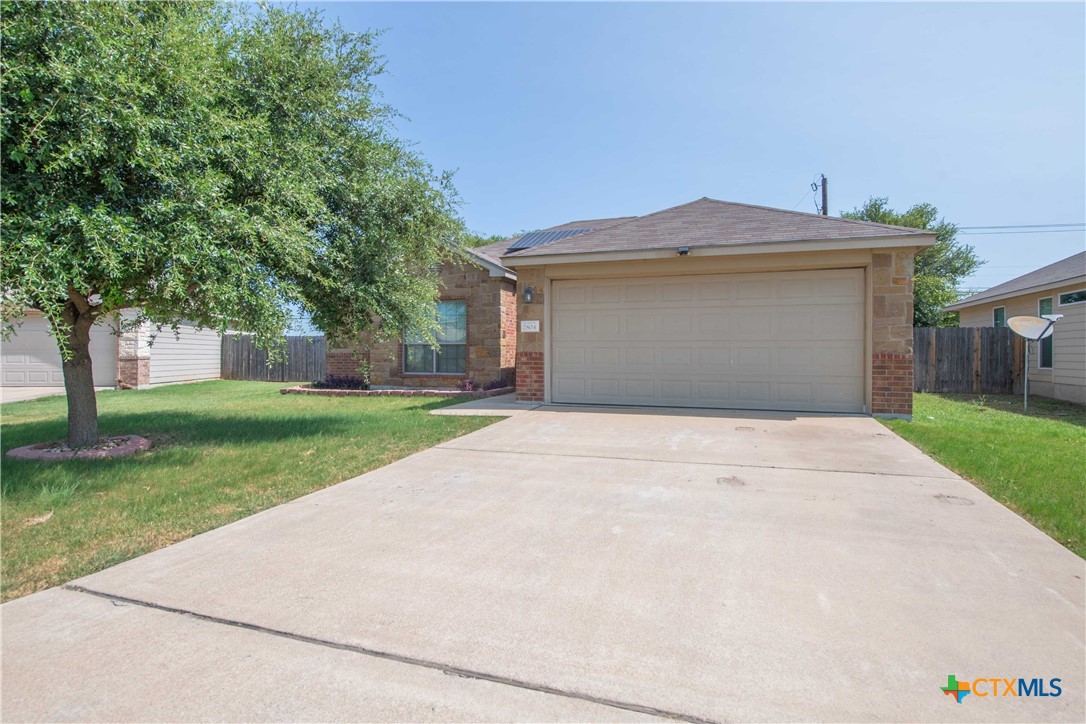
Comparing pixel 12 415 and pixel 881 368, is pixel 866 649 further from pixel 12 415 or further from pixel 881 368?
pixel 12 415

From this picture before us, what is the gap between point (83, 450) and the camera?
6.43 meters

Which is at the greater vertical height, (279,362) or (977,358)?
(977,358)

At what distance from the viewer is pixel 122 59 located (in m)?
4.80

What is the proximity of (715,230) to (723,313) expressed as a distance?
4.70ft

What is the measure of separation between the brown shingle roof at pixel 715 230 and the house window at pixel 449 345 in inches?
152

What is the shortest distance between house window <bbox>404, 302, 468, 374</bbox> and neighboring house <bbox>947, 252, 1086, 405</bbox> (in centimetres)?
1316

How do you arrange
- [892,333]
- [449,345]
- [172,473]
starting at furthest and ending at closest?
1. [449,345]
2. [892,333]
3. [172,473]

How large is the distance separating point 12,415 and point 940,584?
548 inches

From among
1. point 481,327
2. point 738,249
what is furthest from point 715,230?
point 481,327

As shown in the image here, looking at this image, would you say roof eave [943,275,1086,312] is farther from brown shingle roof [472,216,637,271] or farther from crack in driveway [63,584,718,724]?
crack in driveway [63,584,718,724]

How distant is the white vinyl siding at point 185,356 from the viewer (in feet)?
56.9

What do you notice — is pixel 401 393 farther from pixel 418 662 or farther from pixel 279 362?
pixel 418 662

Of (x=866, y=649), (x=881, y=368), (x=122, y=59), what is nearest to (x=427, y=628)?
(x=866, y=649)

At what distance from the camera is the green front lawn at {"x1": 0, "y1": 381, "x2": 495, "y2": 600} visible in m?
3.75
